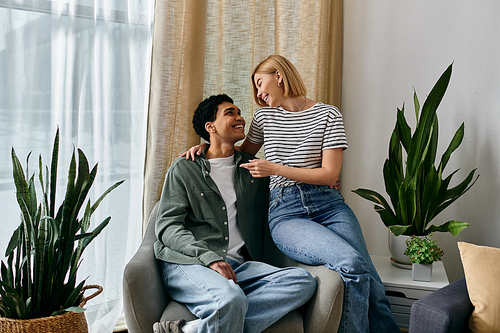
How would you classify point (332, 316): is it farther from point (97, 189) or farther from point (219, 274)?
point (97, 189)

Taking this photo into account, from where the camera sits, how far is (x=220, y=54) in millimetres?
2197

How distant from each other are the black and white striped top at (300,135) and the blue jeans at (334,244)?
115 millimetres

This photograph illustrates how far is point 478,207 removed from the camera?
2.16 metres

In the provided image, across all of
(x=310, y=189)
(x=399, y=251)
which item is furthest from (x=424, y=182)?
(x=310, y=189)

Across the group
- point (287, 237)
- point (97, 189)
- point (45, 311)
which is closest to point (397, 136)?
point (287, 237)

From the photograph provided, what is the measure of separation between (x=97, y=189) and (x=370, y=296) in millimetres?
1297

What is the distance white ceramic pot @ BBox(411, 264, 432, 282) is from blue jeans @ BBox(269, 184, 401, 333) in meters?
0.29

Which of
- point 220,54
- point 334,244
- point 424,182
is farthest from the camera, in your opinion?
point 220,54

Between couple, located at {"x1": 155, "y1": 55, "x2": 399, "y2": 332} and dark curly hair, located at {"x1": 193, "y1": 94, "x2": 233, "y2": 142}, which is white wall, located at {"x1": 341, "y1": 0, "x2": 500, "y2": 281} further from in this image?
dark curly hair, located at {"x1": 193, "y1": 94, "x2": 233, "y2": 142}

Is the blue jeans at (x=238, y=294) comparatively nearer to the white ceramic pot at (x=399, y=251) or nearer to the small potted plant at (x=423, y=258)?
the small potted plant at (x=423, y=258)

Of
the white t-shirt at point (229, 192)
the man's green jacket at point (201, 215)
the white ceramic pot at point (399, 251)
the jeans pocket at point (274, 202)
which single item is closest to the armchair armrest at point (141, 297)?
the man's green jacket at point (201, 215)

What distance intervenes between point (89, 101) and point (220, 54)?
0.75 metres

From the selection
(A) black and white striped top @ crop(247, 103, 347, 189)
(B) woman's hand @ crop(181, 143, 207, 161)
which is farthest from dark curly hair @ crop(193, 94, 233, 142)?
(A) black and white striped top @ crop(247, 103, 347, 189)

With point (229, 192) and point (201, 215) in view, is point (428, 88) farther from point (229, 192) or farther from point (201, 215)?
point (201, 215)
